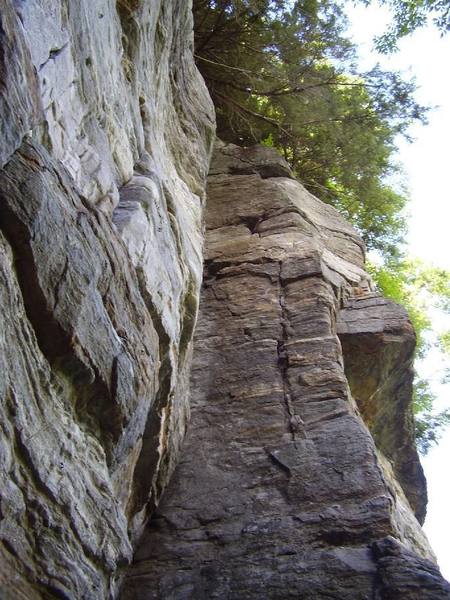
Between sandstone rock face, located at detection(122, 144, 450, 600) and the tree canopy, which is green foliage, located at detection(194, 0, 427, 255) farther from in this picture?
sandstone rock face, located at detection(122, 144, 450, 600)

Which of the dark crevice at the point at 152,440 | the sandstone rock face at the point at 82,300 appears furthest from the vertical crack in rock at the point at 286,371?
the dark crevice at the point at 152,440

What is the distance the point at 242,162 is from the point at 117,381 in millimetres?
8264

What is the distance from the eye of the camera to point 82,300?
435cm

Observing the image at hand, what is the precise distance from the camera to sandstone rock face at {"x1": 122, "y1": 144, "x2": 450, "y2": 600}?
18.5 feet

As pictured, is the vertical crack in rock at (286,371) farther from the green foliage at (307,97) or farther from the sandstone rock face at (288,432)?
the green foliage at (307,97)

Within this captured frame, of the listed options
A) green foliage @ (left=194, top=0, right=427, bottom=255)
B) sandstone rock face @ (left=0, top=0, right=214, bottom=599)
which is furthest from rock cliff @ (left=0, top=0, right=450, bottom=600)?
green foliage @ (left=194, top=0, right=427, bottom=255)

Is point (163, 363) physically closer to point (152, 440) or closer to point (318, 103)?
point (152, 440)

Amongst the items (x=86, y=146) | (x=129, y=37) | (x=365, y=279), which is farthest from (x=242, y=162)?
(x=86, y=146)

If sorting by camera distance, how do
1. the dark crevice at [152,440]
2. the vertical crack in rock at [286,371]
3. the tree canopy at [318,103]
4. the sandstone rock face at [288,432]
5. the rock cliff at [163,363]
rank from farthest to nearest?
the tree canopy at [318,103] → the vertical crack in rock at [286,371] → the dark crevice at [152,440] → the sandstone rock face at [288,432] → the rock cliff at [163,363]

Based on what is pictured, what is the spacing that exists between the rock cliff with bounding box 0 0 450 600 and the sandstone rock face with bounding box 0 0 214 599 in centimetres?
2

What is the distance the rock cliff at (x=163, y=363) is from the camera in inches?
154

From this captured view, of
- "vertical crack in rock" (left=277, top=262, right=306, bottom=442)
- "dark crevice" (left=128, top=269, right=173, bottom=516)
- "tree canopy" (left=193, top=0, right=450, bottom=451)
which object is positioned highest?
"tree canopy" (left=193, top=0, right=450, bottom=451)

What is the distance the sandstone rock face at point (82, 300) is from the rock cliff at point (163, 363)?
0.06ft

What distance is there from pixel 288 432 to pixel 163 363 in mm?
1713
